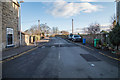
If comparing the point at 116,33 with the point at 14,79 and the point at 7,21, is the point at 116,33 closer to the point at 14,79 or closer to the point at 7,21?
the point at 14,79

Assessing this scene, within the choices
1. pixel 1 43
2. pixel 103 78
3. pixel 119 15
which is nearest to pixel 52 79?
pixel 103 78

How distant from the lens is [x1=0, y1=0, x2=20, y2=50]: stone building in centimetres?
1119

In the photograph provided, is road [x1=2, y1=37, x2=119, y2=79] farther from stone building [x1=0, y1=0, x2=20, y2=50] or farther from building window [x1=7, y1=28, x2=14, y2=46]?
building window [x1=7, y1=28, x2=14, y2=46]

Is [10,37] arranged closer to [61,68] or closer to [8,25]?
[8,25]

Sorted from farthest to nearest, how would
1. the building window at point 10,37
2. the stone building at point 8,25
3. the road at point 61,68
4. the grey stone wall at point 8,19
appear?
the building window at point 10,37
the grey stone wall at point 8,19
the stone building at point 8,25
the road at point 61,68

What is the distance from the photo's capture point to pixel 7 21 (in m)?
12.2

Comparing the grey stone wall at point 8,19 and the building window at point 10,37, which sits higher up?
the grey stone wall at point 8,19

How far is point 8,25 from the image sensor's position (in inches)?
488

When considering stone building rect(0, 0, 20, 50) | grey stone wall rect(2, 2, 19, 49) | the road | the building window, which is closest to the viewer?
the road

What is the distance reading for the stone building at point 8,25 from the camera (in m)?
11.2

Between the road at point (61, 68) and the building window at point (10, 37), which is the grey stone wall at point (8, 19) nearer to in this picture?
the building window at point (10, 37)

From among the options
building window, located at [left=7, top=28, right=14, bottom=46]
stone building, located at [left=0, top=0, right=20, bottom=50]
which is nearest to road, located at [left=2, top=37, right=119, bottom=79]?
stone building, located at [left=0, top=0, right=20, bottom=50]

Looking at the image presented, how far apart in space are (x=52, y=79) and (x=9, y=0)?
13.3 m

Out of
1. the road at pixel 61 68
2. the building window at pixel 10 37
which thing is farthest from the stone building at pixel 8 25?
the road at pixel 61 68
